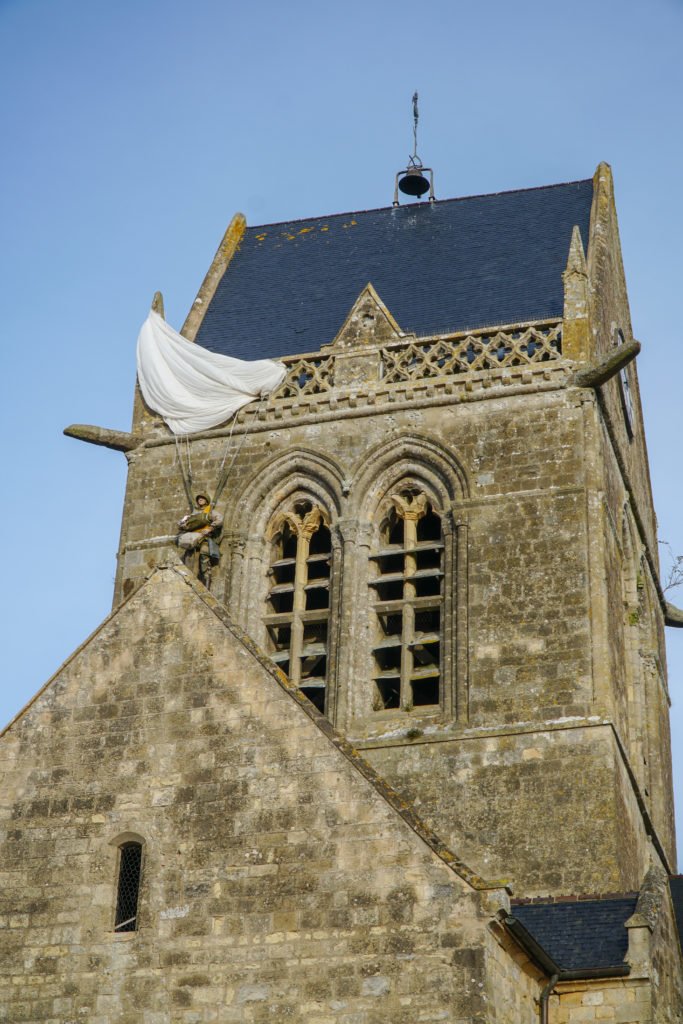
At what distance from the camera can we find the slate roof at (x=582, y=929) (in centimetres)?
1662

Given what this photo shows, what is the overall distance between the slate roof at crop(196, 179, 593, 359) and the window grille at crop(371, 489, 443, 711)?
2.66m

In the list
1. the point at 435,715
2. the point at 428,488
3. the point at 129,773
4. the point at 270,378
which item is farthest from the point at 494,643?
the point at 129,773

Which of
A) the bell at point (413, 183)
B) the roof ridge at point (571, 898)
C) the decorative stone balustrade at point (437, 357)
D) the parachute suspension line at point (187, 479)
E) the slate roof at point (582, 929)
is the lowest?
the slate roof at point (582, 929)

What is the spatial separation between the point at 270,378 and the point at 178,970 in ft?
37.5

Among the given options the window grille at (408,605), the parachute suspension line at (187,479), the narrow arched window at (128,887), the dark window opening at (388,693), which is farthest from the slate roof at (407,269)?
the narrow arched window at (128,887)

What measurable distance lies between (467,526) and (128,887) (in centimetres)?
862

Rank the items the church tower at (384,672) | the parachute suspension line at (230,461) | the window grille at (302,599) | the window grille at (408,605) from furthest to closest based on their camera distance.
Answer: the parachute suspension line at (230,461) → the window grille at (302,599) → the window grille at (408,605) → the church tower at (384,672)

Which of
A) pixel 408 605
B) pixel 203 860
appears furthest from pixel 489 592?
pixel 203 860

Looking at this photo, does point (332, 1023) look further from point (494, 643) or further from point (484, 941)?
point (494, 643)

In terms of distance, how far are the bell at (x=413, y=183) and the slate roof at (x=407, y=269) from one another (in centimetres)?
87

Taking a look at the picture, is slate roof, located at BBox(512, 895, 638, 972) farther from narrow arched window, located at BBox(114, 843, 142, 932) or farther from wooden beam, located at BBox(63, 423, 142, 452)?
wooden beam, located at BBox(63, 423, 142, 452)

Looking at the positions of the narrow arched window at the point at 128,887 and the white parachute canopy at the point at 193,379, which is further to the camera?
the white parachute canopy at the point at 193,379

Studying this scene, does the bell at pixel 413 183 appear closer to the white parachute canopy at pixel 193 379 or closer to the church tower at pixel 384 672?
the church tower at pixel 384 672

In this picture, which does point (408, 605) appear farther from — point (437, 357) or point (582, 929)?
point (582, 929)
